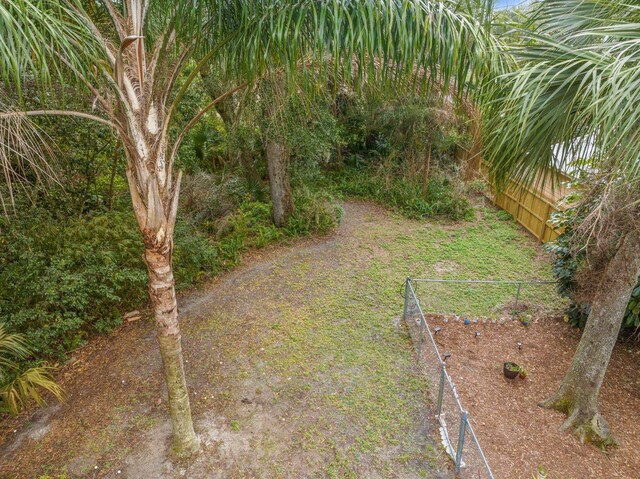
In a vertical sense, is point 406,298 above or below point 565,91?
below

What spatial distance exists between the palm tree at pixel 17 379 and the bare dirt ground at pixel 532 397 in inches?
194

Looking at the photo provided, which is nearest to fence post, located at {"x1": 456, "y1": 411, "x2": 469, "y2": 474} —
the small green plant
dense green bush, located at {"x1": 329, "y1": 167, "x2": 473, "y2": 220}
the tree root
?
the tree root

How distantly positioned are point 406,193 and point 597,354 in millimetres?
7260

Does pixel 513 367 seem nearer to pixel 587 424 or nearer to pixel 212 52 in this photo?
pixel 587 424

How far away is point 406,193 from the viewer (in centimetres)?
1106

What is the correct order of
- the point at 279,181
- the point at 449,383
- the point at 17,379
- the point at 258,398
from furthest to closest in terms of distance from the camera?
the point at 279,181
the point at 258,398
the point at 17,379
the point at 449,383

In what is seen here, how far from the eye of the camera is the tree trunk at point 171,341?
334 cm

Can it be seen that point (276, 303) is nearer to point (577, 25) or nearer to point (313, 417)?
point (313, 417)

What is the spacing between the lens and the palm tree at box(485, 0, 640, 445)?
2361 mm

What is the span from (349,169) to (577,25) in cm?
944

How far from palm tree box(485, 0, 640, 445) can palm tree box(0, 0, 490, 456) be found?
1.48ft

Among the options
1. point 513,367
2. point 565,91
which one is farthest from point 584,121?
point 513,367

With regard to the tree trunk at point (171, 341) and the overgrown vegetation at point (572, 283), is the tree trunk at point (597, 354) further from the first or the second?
the tree trunk at point (171, 341)

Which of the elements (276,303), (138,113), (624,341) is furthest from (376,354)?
(138,113)
